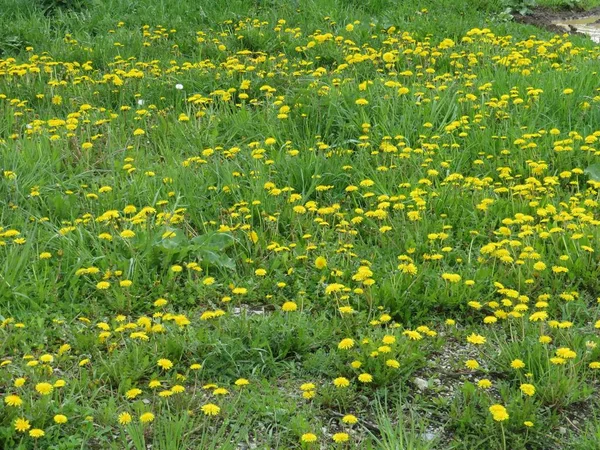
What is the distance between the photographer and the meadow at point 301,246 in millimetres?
3297

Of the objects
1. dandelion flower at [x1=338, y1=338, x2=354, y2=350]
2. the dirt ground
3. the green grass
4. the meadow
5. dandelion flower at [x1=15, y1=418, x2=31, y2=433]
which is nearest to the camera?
dandelion flower at [x1=15, y1=418, x2=31, y2=433]

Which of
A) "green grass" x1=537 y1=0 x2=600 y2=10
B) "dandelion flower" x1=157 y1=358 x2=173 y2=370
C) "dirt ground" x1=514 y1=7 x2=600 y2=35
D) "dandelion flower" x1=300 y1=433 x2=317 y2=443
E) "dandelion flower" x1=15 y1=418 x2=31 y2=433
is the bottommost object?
"dandelion flower" x1=15 y1=418 x2=31 y2=433

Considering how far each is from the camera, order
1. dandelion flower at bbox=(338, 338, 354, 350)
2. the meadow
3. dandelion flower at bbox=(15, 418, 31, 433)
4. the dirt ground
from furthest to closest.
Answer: the dirt ground → dandelion flower at bbox=(338, 338, 354, 350) → the meadow → dandelion flower at bbox=(15, 418, 31, 433)

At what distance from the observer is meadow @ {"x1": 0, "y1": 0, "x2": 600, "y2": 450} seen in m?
3.30

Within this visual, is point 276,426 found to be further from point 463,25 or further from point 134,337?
point 463,25

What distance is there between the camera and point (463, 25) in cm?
855

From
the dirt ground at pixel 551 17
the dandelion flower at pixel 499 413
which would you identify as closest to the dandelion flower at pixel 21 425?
the dandelion flower at pixel 499 413

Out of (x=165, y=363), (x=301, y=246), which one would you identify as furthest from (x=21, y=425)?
(x=301, y=246)

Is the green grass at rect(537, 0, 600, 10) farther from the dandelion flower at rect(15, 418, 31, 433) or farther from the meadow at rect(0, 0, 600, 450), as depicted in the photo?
the dandelion flower at rect(15, 418, 31, 433)

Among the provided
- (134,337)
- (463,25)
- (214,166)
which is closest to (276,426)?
(134,337)

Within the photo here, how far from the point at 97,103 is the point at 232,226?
2467 millimetres

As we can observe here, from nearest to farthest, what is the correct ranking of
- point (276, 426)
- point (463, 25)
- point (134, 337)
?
point (276, 426) → point (134, 337) → point (463, 25)

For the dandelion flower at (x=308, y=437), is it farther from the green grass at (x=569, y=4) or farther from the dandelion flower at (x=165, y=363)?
the green grass at (x=569, y=4)

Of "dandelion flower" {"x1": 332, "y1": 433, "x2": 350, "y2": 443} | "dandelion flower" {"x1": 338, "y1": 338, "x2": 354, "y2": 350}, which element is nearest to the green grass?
"dandelion flower" {"x1": 338, "y1": 338, "x2": 354, "y2": 350}
